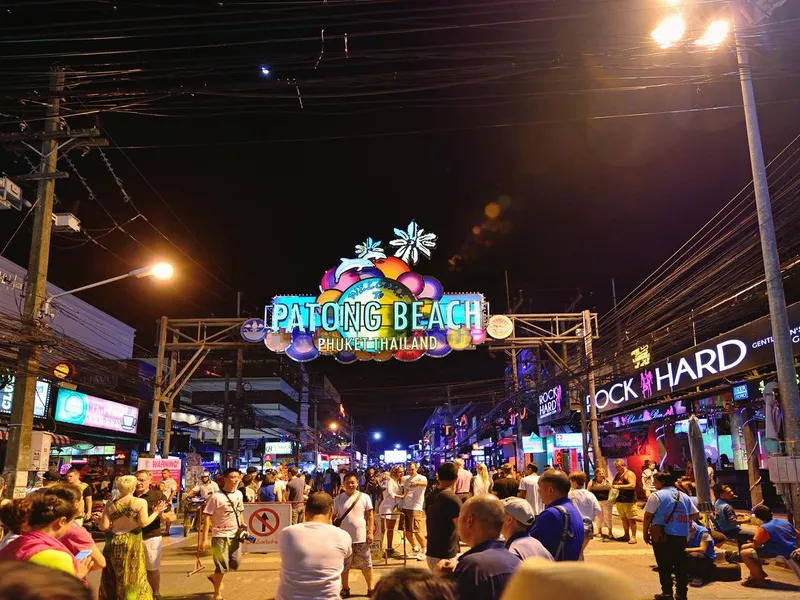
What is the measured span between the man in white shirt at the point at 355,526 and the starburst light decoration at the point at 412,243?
11.5 meters

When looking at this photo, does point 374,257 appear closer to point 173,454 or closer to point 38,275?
point 38,275

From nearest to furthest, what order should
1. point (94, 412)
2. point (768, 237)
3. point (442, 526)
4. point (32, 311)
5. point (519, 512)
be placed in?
point (519, 512) → point (442, 526) → point (768, 237) → point (32, 311) → point (94, 412)

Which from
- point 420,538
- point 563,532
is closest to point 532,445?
point 420,538

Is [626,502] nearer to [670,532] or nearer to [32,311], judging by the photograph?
[670,532]

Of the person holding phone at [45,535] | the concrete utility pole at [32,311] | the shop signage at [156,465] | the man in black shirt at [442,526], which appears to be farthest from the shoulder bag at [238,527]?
the shop signage at [156,465]

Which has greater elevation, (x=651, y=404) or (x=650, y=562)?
(x=651, y=404)

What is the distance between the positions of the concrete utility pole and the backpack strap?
968cm

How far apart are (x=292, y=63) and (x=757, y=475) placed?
15420 millimetres

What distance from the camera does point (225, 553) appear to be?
941cm

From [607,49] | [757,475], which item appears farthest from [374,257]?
[757,475]

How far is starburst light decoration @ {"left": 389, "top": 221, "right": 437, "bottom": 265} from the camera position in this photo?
67.5 feet

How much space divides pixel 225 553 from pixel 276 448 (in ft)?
132

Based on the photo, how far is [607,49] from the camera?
1016 centimetres

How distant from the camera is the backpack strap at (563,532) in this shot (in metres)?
5.15
